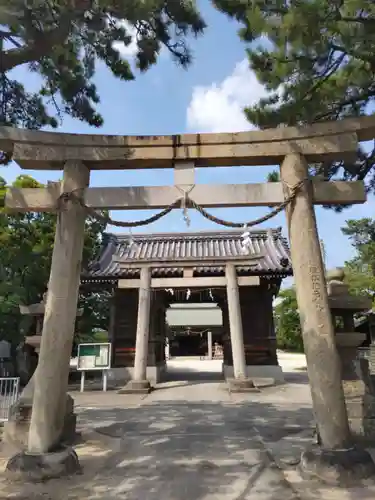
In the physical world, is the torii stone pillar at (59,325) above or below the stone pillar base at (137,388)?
above

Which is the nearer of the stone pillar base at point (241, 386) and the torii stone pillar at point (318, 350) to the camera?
the torii stone pillar at point (318, 350)

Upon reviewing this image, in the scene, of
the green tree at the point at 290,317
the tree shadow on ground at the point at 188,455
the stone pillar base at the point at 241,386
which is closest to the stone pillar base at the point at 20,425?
the tree shadow on ground at the point at 188,455

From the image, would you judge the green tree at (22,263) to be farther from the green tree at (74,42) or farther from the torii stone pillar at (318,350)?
the torii stone pillar at (318,350)

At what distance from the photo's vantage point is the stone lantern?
225 inches

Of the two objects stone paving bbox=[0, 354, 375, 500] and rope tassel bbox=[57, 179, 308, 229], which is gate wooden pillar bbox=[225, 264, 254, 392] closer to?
stone paving bbox=[0, 354, 375, 500]

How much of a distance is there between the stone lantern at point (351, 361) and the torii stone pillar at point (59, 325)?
411 cm

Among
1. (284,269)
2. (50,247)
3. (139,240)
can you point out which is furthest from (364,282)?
(50,247)

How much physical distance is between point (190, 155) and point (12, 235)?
9.26 meters

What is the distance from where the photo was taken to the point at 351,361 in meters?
6.10

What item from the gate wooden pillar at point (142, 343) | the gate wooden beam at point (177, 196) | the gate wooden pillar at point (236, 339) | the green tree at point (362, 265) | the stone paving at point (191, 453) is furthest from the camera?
the green tree at point (362, 265)

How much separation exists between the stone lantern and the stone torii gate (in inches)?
65.1

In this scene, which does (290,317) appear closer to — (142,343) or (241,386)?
(241,386)

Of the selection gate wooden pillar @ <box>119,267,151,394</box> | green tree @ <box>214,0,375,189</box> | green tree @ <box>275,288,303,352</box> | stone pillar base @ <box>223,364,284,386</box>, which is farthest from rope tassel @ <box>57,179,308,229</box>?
green tree @ <box>275,288,303,352</box>

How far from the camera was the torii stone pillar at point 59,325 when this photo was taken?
464 cm
